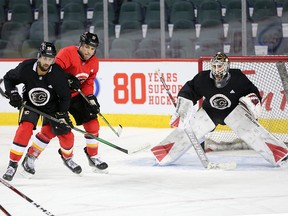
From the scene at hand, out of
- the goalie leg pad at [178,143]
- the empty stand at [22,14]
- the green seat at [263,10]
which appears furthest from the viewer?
the empty stand at [22,14]

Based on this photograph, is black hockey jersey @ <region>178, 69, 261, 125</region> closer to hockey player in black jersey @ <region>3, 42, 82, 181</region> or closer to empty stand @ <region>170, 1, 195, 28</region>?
hockey player in black jersey @ <region>3, 42, 82, 181</region>

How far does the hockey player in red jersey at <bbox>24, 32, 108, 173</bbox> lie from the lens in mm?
6426

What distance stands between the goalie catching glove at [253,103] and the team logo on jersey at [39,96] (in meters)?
1.31

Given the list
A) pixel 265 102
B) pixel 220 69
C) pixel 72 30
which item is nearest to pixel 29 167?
pixel 220 69

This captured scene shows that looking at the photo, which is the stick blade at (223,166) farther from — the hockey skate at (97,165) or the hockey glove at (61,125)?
the hockey glove at (61,125)

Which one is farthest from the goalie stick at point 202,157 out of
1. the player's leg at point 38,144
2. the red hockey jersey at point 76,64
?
the player's leg at point 38,144

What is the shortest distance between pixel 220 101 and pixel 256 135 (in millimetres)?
336

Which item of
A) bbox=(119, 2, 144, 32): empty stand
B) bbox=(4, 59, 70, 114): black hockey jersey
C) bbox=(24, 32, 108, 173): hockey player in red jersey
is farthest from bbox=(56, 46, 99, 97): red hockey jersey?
bbox=(119, 2, 144, 32): empty stand

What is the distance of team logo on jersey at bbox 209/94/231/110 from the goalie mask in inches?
3.3

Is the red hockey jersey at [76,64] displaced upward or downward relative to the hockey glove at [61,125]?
upward

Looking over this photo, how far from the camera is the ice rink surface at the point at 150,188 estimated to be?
530 cm

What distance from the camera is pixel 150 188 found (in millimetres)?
5984

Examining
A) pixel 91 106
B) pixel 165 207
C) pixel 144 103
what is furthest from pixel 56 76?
pixel 144 103

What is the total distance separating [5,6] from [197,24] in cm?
207
